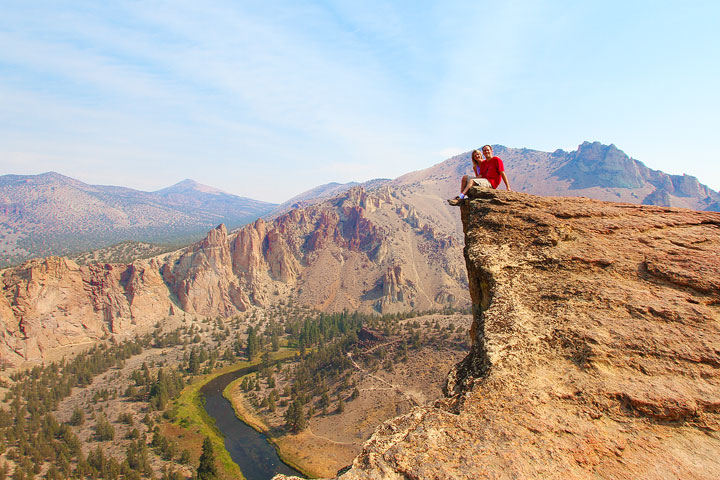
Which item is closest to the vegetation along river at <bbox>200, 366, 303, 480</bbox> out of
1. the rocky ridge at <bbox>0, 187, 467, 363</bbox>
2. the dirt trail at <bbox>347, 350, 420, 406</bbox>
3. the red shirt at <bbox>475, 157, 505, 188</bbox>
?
the dirt trail at <bbox>347, 350, 420, 406</bbox>

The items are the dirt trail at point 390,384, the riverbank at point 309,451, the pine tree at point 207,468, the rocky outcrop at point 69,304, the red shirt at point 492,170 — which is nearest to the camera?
the red shirt at point 492,170

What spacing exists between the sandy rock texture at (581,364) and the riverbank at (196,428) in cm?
4827

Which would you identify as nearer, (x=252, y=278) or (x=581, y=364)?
(x=581, y=364)

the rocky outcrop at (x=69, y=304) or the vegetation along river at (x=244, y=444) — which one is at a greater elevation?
the rocky outcrop at (x=69, y=304)

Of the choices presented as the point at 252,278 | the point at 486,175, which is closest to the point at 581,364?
the point at 486,175

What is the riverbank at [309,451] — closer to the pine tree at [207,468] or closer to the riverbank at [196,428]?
the riverbank at [196,428]

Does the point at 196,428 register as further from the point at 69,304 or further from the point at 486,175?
the point at 486,175

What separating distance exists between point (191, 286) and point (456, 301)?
8983 centimetres

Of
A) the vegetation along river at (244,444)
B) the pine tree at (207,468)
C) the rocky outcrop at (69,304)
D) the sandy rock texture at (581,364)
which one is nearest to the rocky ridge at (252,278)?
the rocky outcrop at (69,304)

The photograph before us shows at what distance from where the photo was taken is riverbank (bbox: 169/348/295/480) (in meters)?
45.9

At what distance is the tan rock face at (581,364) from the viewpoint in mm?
4844

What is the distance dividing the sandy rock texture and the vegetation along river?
45704mm

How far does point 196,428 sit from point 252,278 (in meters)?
76.3

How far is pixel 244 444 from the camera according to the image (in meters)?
51.6
